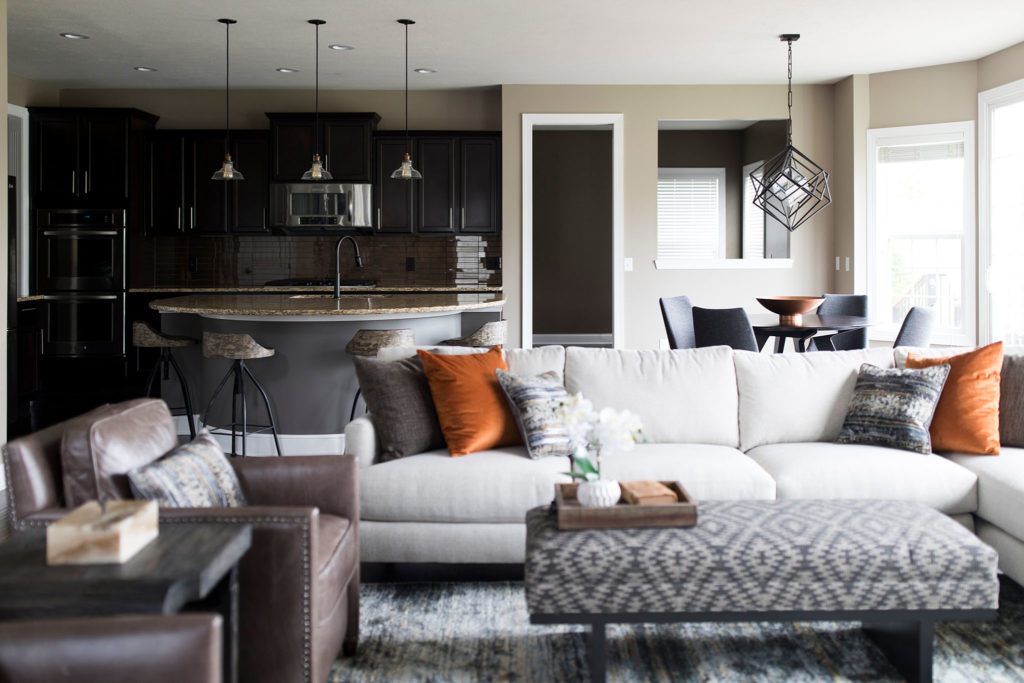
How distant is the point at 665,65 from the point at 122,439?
5771mm

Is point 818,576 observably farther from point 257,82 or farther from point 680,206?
point 680,206

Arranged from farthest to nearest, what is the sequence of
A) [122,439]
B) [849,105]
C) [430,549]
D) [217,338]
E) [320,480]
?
[849,105]
[217,338]
[430,549]
[320,480]
[122,439]

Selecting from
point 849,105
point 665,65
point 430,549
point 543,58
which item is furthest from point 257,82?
point 430,549

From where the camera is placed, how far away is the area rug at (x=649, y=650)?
2477 millimetres

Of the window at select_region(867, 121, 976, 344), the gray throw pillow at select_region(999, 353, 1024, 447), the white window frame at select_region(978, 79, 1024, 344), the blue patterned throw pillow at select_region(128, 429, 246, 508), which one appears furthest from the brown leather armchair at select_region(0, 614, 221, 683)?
the window at select_region(867, 121, 976, 344)

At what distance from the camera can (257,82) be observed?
785cm

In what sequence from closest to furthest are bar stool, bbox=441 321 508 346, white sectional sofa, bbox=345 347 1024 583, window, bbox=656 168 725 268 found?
white sectional sofa, bbox=345 347 1024 583
bar stool, bbox=441 321 508 346
window, bbox=656 168 725 268

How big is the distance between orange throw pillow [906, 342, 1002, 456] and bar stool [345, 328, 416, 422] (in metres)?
2.69

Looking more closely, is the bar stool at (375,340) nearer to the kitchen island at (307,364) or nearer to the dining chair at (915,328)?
the kitchen island at (307,364)

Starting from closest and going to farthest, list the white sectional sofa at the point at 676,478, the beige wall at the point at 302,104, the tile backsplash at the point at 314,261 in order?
the white sectional sofa at the point at 676,478
the beige wall at the point at 302,104
the tile backsplash at the point at 314,261

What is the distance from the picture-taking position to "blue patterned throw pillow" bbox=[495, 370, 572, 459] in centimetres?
326

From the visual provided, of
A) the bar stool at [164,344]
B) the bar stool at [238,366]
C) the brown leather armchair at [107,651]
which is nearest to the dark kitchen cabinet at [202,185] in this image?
the bar stool at [164,344]

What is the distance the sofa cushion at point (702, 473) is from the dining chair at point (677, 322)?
95.6 inches

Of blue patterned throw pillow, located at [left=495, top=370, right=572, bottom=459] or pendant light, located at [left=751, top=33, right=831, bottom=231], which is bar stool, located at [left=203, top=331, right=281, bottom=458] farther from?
pendant light, located at [left=751, top=33, right=831, bottom=231]
